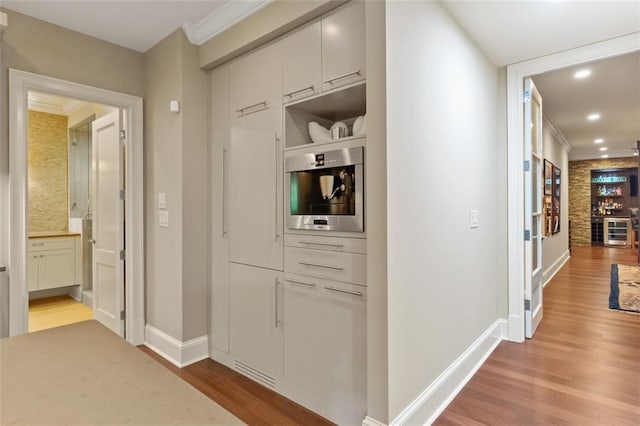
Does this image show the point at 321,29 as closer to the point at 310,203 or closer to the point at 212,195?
the point at 310,203

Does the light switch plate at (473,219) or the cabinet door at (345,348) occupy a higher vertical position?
the light switch plate at (473,219)

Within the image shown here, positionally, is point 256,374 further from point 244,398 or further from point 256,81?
point 256,81

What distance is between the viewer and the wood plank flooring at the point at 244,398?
203cm

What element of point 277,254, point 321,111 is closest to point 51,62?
point 321,111

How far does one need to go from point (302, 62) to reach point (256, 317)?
1761 millimetres

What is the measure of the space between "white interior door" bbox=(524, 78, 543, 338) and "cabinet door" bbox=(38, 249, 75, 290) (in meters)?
5.49

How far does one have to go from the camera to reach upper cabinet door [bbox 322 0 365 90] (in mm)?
1855

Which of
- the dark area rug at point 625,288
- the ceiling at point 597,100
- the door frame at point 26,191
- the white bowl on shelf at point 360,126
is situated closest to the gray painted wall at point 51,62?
the door frame at point 26,191

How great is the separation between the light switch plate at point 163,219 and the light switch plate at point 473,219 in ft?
8.01

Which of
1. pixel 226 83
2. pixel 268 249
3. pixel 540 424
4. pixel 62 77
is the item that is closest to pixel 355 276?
pixel 268 249

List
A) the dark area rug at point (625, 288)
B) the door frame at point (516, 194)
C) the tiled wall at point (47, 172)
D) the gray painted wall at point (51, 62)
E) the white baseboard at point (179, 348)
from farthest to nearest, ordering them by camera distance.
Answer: the tiled wall at point (47, 172) < the dark area rug at point (625, 288) < the door frame at point (516, 194) < the white baseboard at point (179, 348) < the gray painted wall at point (51, 62)

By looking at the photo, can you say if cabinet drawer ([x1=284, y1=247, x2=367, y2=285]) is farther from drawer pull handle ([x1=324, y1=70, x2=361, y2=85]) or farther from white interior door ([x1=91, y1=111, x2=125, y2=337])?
white interior door ([x1=91, y1=111, x2=125, y2=337])

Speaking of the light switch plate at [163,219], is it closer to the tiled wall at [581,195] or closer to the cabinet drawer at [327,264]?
the cabinet drawer at [327,264]

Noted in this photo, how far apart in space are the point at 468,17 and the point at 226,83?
182 centimetres
